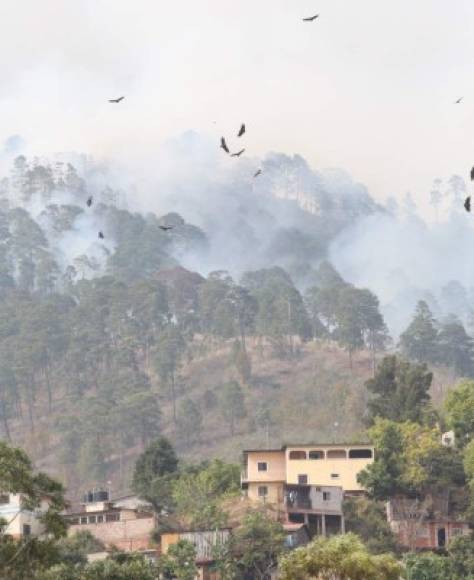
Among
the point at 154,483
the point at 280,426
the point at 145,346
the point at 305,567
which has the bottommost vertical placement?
the point at 305,567

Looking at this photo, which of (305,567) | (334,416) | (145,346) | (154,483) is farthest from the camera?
(145,346)

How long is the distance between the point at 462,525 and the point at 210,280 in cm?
8255

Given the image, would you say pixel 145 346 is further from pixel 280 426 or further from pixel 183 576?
→ pixel 183 576

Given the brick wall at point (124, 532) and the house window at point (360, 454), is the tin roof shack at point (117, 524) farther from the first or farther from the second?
the house window at point (360, 454)

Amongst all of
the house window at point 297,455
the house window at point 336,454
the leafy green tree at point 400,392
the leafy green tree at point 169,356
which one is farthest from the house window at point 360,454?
the leafy green tree at point 169,356

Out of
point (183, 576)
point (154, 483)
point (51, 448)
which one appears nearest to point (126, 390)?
point (51, 448)

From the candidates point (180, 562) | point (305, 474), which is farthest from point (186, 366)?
point (180, 562)

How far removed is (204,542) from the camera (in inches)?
2618

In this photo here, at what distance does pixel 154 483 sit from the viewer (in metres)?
80.2

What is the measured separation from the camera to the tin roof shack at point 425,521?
73500 millimetres

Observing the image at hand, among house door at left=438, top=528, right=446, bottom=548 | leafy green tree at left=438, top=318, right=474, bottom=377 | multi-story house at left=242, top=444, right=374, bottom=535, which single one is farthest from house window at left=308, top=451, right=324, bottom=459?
leafy green tree at left=438, top=318, right=474, bottom=377

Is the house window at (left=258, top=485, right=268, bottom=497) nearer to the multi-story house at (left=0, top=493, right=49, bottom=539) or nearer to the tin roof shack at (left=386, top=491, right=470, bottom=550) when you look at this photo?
the tin roof shack at (left=386, top=491, right=470, bottom=550)

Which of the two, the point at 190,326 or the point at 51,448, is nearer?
the point at 51,448

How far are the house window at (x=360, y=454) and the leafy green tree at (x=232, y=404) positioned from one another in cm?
4626
